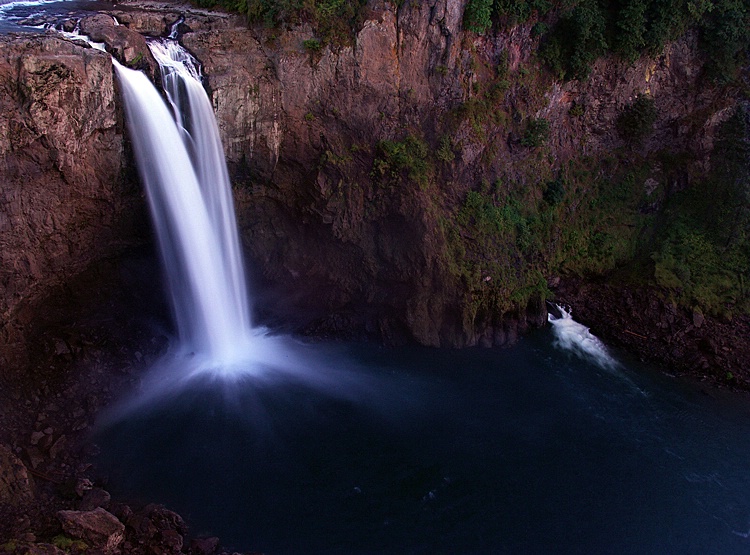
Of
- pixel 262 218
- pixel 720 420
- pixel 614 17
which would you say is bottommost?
pixel 720 420

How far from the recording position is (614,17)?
1923 cm

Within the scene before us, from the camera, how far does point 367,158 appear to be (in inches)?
691

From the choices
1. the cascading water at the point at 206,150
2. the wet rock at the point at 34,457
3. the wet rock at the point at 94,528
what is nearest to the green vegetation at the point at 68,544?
the wet rock at the point at 94,528

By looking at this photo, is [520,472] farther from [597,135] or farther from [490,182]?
[597,135]

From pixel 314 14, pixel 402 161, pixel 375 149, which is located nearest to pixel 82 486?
pixel 375 149

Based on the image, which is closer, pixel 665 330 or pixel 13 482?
pixel 13 482

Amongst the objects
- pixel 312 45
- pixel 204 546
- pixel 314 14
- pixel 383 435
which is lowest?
pixel 383 435

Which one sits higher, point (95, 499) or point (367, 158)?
point (367, 158)

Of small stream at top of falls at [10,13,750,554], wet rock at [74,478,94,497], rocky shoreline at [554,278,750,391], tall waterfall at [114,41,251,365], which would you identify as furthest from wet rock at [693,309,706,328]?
wet rock at [74,478,94,497]

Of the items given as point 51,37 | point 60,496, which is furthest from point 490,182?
point 60,496

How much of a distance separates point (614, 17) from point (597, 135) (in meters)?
4.04

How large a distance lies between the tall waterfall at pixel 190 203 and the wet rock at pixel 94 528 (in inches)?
239

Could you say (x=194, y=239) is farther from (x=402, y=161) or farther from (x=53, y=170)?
(x=402, y=161)

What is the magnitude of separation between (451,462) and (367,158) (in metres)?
9.24
